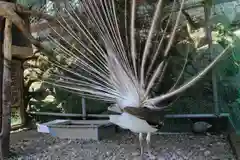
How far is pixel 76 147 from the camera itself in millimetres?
2727

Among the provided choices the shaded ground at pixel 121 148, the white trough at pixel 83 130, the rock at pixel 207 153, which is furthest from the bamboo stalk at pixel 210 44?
the white trough at pixel 83 130

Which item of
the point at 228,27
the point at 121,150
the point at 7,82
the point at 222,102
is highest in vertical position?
the point at 228,27

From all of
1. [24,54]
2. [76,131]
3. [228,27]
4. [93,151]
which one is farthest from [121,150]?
[24,54]

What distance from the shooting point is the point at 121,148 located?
262 cm

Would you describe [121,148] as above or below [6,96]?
below

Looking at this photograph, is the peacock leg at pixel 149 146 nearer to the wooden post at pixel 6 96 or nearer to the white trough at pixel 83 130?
the white trough at pixel 83 130

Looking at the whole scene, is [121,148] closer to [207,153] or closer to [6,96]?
[207,153]

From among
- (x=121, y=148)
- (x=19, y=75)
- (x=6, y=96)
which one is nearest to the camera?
(x=6, y=96)

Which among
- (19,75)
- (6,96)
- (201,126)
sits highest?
(19,75)

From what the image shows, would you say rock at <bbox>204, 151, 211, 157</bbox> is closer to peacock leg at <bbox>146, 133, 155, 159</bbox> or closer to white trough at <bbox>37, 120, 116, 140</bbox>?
peacock leg at <bbox>146, 133, 155, 159</bbox>

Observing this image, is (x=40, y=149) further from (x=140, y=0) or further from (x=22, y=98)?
(x=140, y=0)

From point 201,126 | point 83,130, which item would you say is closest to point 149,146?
point 201,126

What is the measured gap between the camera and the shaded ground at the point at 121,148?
2338 millimetres

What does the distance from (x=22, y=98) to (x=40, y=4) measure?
50.0 inches
